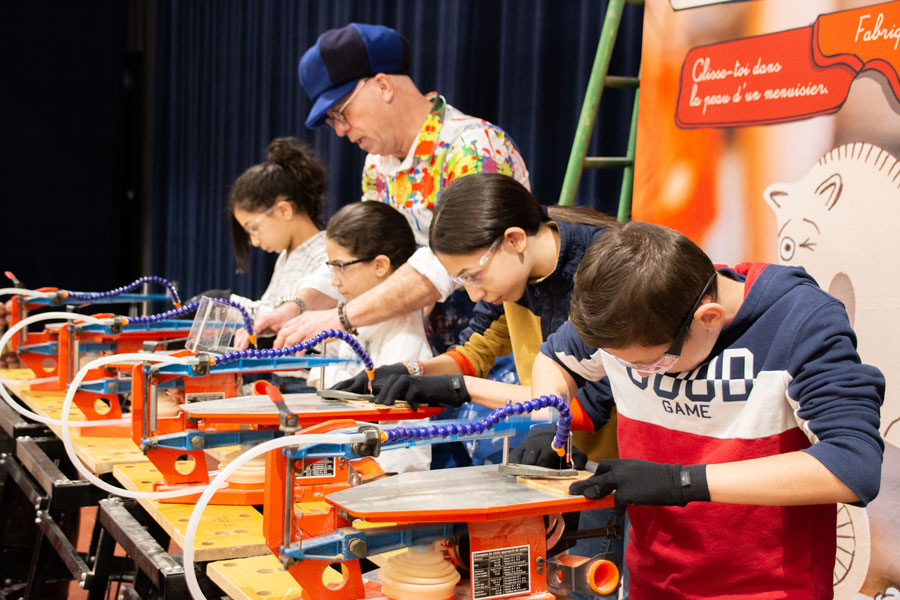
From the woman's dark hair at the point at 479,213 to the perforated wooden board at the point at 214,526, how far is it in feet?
2.01

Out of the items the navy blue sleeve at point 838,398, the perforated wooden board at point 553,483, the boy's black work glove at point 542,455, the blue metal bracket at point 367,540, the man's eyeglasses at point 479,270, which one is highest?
the man's eyeglasses at point 479,270

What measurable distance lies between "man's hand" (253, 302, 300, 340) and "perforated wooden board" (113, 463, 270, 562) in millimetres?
797

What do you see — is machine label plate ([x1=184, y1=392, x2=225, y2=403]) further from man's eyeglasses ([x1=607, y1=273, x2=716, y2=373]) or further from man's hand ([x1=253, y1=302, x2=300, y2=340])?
man's eyeglasses ([x1=607, y1=273, x2=716, y2=373])

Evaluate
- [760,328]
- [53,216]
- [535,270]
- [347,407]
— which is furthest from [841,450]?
[53,216]

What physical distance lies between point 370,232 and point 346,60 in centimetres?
50

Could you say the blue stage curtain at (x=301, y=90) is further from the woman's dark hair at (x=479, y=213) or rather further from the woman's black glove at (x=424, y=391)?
the woman's black glove at (x=424, y=391)

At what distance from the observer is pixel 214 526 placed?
1.61 m

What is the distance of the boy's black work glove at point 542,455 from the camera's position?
1.36 metres

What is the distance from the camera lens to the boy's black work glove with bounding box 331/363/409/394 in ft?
6.30

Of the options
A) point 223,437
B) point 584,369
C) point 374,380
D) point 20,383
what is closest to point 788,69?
point 584,369

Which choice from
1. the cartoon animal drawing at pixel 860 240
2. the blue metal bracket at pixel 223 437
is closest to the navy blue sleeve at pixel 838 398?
the cartoon animal drawing at pixel 860 240

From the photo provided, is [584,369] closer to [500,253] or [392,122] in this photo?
[500,253]

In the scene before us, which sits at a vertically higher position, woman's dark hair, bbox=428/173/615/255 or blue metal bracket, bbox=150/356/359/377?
woman's dark hair, bbox=428/173/615/255

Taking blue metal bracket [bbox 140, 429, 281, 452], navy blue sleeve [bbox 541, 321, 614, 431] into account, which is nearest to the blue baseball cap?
blue metal bracket [bbox 140, 429, 281, 452]
